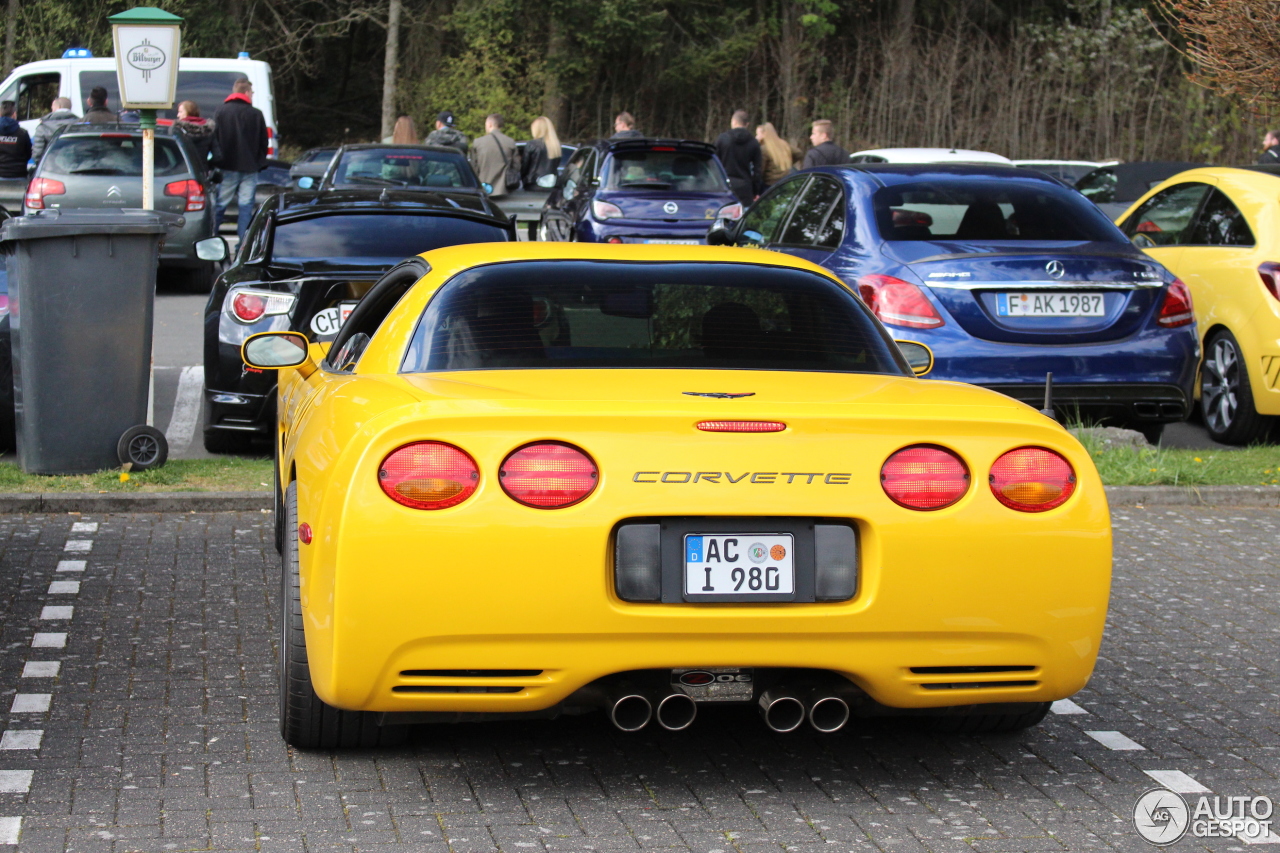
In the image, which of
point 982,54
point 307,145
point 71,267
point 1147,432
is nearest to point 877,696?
point 71,267

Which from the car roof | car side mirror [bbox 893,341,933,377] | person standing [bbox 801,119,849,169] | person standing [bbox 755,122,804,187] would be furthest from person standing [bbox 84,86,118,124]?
car side mirror [bbox 893,341,933,377]

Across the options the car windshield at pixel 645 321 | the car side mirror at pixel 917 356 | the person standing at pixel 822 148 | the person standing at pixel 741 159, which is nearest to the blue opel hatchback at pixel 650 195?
the person standing at pixel 822 148

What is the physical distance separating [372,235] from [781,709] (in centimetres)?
528

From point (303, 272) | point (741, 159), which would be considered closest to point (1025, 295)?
point (303, 272)

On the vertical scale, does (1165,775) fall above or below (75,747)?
above

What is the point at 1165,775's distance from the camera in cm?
418

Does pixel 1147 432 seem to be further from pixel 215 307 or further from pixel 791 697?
pixel 791 697

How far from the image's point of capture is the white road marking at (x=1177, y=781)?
4.06 metres

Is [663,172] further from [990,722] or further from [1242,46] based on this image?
[990,722]

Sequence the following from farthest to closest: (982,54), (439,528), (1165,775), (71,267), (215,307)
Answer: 1. (982,54)
2. (215,307)
3. (71,267)
4. (1165,775)
5. (439,528)

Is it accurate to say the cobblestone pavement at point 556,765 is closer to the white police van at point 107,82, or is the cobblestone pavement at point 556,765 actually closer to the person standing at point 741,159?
the person standing at point 741,159

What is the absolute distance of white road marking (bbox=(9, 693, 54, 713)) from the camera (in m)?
4.59

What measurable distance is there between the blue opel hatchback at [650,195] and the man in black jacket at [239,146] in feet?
14.3

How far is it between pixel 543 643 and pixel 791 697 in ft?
2.10
